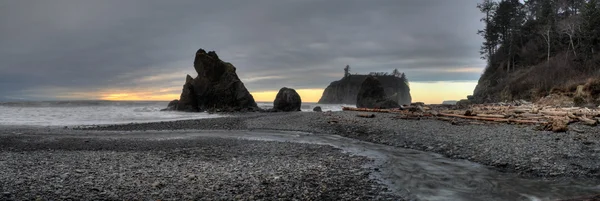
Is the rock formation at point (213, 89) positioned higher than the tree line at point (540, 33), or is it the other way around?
the tree line at point (540, 33)

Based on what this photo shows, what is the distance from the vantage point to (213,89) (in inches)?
1962

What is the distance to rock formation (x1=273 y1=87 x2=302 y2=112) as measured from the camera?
4559 cm

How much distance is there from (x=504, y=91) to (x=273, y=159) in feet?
148

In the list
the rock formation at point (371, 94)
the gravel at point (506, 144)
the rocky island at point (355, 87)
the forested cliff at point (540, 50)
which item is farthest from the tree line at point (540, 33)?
the rocky island at point (355, 87)

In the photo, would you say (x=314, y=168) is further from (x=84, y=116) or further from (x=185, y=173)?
(x=84, y=116)

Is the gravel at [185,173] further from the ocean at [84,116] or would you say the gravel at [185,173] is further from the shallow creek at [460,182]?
the ocean at [84,116]

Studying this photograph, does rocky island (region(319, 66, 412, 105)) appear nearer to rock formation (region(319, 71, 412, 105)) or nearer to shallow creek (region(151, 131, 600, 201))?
rock formation (region(319, 71, 412, 105))

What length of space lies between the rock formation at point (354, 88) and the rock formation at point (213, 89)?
56.2m

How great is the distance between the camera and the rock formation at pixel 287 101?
150 ft

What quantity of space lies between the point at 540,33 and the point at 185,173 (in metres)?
→ 56.5

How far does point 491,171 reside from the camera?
29.6ft

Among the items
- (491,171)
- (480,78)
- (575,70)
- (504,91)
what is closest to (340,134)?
(491,171)

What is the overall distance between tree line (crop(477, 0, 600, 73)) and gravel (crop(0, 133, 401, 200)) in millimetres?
40431

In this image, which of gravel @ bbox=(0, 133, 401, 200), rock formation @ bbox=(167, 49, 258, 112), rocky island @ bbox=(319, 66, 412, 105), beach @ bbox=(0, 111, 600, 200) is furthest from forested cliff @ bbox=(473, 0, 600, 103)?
rocky island @ bbox=(319, 66, 412, 105)
